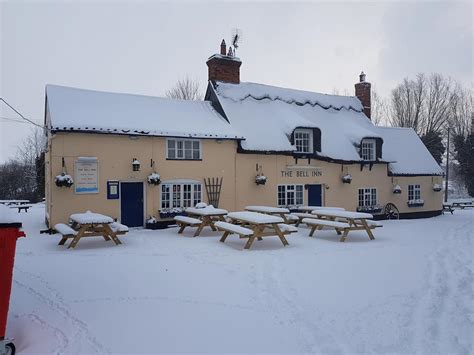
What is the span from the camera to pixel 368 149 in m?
19.7

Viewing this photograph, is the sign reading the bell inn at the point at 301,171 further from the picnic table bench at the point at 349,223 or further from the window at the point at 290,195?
the picnic table bench at the point at 349,223

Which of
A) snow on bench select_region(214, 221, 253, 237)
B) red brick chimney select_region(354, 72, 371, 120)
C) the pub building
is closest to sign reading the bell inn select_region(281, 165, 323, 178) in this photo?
the pub building

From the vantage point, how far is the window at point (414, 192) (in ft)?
68.8

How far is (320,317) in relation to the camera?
514 cm

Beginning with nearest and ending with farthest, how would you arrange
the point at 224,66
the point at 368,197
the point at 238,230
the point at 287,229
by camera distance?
1. the point at 238,230
2. the point at 287,229
3. the point at 224,66
4. the point at 368,197

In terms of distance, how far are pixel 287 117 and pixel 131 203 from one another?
325 inches

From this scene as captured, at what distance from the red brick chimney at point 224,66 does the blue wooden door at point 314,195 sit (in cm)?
626

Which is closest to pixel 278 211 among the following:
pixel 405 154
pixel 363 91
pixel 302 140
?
pixel 302 140

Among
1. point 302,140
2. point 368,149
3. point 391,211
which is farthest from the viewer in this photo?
point 391,211

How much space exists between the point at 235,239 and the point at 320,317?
21.3ft

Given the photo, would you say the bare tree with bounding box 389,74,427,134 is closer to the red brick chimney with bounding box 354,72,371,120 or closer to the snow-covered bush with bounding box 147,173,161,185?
the red brick chimney with bounding box 354,72,371,120

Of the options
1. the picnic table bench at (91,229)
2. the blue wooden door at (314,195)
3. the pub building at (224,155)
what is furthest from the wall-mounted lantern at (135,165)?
the blue wooden door at (314,195)

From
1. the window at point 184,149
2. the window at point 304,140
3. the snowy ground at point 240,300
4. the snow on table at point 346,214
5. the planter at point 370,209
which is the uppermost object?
the window at point 304,140

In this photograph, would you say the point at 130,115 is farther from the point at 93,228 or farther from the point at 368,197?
the point at 368,197
